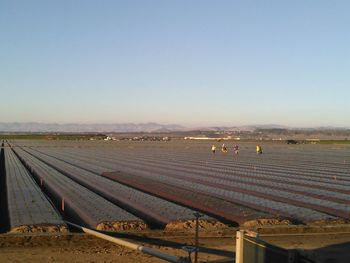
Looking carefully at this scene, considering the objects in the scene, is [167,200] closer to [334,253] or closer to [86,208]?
[86,208]

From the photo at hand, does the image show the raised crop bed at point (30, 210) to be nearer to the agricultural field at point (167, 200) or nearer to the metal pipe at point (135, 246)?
the agricultural field at point (167, 200)

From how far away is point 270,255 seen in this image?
4609mm

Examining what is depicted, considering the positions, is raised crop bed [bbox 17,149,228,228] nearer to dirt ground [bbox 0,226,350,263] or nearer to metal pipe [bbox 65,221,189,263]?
dirt ground [bbox 0,226,350,263]

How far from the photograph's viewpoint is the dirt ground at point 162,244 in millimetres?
8672

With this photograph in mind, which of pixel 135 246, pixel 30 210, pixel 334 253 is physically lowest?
pixel 334 253

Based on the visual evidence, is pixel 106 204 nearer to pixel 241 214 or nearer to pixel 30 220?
pixel 30 220

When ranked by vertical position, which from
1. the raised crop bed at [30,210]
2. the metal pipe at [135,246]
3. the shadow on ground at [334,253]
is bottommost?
the shadow on ground at [334,253]

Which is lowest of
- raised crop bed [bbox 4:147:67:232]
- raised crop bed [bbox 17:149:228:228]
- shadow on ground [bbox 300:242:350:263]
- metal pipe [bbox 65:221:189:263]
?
shadow on ground [bbox 300:242:350:263]

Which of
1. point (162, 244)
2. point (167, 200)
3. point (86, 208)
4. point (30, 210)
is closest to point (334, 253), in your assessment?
point (162, 244)

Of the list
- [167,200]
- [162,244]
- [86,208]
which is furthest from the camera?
[167,200]

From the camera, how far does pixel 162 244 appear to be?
382 inches

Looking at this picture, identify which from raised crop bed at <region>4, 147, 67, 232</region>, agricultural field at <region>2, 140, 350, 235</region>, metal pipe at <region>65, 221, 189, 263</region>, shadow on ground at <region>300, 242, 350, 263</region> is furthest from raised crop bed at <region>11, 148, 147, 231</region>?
shadow on ground at <region>300, 242, 350, 263</region>

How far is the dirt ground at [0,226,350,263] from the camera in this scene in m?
8.67

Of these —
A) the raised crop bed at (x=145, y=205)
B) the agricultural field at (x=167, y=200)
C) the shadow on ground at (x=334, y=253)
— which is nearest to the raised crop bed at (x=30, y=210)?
the agricultural field at (x=167, y=200)
